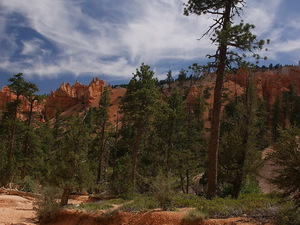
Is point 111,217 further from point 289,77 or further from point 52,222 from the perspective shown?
point 289,77

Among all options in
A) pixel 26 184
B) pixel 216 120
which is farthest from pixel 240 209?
pixel 26 184

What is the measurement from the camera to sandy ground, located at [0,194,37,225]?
522 inches

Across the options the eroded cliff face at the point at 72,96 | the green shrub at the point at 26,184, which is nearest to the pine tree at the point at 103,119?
the green shrub at the point at 26,184

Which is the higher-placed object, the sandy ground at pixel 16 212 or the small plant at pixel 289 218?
the small plant at pixel 289 218

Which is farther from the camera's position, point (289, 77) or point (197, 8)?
point (289, 77)

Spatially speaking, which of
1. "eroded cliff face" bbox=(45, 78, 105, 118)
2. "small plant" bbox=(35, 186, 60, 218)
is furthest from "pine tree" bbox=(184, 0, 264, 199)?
"eroded cliff face" bbox=(45, 78, 105, 118)

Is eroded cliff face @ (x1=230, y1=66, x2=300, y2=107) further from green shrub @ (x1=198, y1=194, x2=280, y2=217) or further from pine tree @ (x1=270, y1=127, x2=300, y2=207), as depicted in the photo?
pine tree @ (x1=270, y1=127, x2=300, y2=207)

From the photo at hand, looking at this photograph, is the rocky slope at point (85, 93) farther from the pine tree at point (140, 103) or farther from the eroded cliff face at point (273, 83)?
the pine tree at point (140, 103)

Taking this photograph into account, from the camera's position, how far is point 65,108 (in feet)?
372

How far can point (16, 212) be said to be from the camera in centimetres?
1552

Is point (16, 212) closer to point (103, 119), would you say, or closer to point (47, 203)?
point (47, 203)

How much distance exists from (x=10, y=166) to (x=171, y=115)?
1441 cm

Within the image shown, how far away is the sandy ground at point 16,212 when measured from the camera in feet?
43.5

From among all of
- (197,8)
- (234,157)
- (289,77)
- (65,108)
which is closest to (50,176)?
(234,157)
